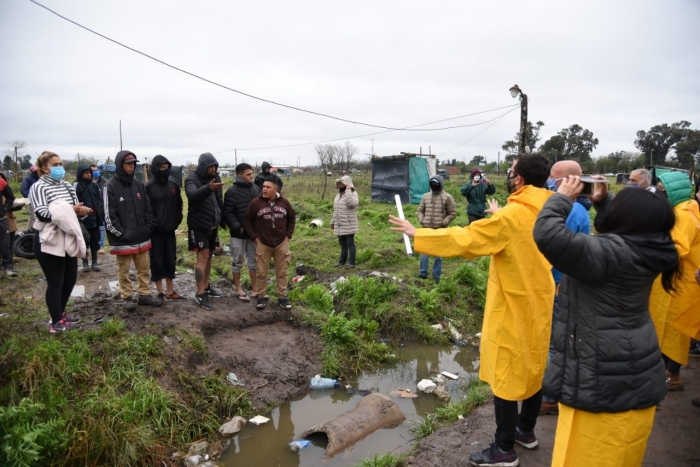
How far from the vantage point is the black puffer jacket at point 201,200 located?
218 inches

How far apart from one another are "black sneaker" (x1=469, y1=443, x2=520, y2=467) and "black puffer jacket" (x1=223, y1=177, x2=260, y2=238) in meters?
4.08

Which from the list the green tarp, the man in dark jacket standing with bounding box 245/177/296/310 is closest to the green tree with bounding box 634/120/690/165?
the green tarp

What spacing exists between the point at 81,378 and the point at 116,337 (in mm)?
719

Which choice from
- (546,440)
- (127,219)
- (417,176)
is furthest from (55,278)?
(417,176)

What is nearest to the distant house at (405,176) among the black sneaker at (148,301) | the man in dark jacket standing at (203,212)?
the man in dark jacket standing at (203,212)

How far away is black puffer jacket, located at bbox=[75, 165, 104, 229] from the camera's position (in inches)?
288

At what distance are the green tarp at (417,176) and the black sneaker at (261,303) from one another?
12.7 m

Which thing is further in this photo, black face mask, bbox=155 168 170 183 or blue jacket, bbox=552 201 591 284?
black face mask, bbox=155 168 170 183

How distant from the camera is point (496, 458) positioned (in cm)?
301

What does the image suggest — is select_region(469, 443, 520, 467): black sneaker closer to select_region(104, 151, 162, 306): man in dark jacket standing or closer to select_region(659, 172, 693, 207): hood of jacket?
select_region(659, 172, 693, 207): hood of jacket

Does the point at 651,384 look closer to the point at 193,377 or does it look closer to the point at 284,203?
the point at 193,377

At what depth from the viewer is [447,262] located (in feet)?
29.3

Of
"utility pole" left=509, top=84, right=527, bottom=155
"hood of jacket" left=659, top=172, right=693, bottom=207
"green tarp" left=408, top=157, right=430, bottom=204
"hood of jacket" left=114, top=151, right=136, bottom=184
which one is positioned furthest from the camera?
"green tarp" left=408, top=157, right=430, bottom=204

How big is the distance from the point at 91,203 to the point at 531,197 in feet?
24.3
